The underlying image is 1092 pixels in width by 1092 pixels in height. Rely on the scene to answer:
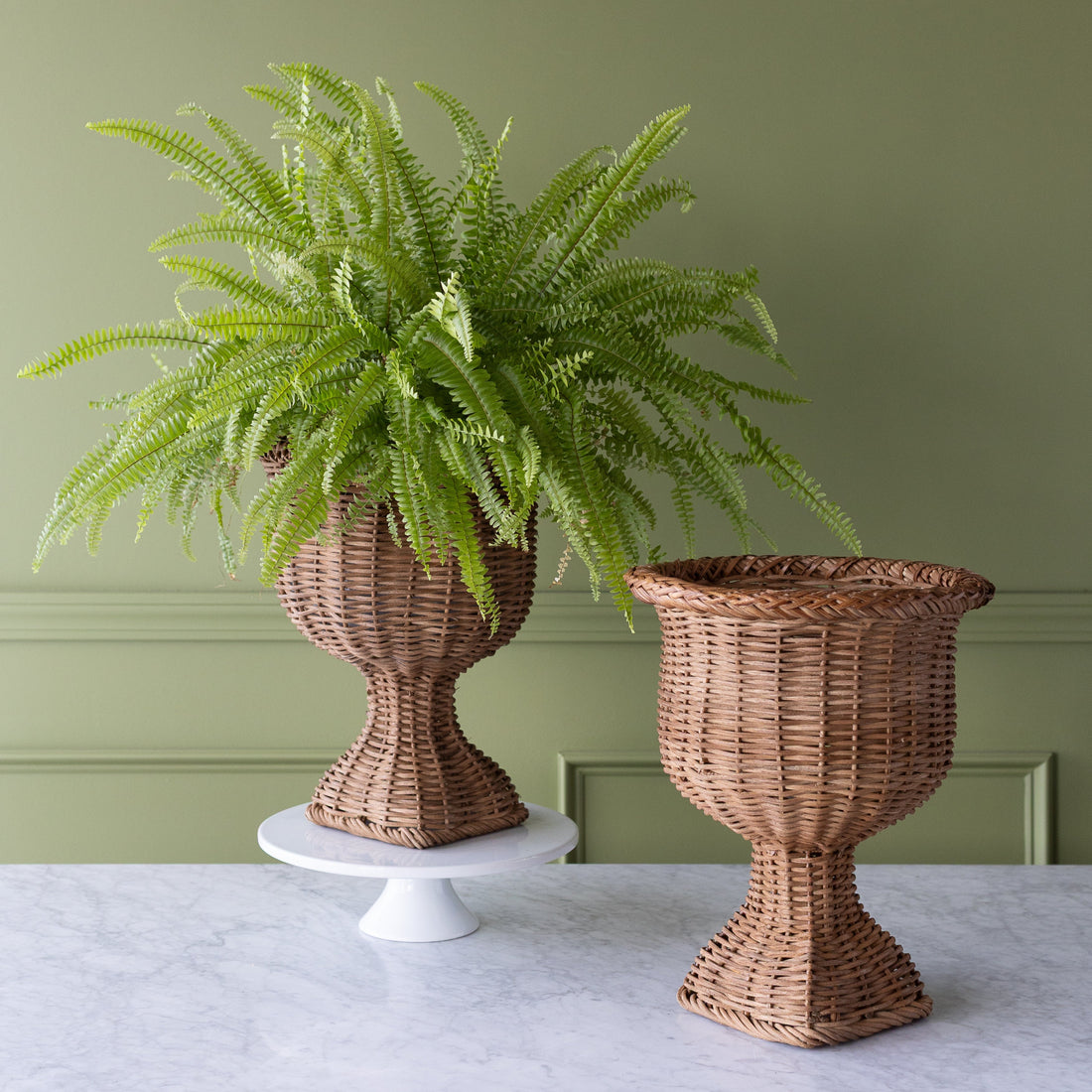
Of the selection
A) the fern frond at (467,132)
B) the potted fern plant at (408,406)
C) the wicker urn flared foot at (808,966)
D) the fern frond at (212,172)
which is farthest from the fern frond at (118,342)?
the wicker urn flared foot at (808,966)

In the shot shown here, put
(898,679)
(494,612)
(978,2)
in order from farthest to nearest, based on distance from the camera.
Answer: (978,2) < (494,612) < (898,679)

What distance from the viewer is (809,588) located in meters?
1.21

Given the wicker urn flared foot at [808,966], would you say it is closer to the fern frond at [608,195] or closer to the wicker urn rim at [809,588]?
the wicker urn rim at [809,588]

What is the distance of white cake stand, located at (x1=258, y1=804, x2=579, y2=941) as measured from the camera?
1145 mm

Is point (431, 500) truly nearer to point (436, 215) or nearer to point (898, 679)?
point (436, 215)

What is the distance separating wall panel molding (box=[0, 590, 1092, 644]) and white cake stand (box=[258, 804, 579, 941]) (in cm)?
41

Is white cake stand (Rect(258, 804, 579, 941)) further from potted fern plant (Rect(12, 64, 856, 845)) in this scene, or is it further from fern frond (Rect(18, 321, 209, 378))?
fern frond (Rect(18, 321, 209, 378))

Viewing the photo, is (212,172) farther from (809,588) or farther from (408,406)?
(809,588)

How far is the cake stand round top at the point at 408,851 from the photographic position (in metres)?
1.14

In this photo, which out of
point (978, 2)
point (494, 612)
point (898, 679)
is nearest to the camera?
point (898, 679)

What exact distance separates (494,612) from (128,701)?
0.83 meters

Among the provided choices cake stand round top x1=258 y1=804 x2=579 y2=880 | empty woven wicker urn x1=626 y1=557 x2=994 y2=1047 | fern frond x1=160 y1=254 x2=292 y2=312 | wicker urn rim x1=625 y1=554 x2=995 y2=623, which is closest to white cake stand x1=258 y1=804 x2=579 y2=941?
cake stand round top x1=258 y1=804 x2=579 y2=880

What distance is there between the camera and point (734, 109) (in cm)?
163

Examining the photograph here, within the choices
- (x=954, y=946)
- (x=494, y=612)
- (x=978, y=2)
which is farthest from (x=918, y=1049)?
(x=978, y=2)
